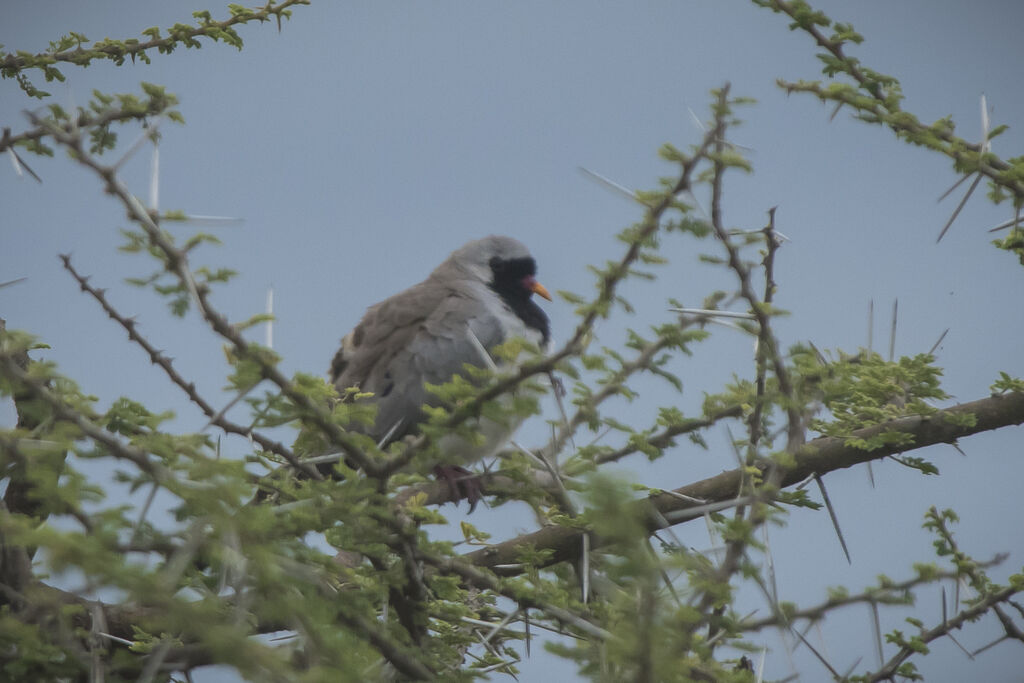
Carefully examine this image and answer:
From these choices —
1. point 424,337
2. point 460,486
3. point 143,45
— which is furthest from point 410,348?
point 143,45

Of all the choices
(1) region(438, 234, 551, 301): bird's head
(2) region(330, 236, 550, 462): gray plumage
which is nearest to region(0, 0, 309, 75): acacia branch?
(2) region(330, 236, 550, 462): gray plumage

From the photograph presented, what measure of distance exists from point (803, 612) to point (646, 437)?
84 centimetres

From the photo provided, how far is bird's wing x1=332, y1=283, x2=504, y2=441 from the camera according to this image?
557cm

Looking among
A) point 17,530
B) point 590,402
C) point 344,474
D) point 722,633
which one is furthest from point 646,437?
point 17,530

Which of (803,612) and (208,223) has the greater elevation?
(208,223)

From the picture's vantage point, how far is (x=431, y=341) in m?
5.77

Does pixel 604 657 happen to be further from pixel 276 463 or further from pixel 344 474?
pixel 276 463

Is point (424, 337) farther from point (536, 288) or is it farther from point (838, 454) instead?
point (838, 454)

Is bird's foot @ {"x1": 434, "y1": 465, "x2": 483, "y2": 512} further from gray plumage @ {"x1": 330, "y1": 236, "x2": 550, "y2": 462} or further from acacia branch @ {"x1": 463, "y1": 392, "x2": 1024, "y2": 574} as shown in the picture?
A: acacia branch @ {"x1": 463, "y1": 392, "x2": 1024, "y2": 574}

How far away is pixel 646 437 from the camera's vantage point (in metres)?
3.27

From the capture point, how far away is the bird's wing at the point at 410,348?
5.57 meters

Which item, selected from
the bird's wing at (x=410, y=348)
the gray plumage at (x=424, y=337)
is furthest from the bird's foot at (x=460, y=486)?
the bird's wing at (x=410, y=348)

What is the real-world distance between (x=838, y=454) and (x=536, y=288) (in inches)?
135

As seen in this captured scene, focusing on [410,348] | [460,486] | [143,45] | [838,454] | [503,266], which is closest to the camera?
[838,454]
